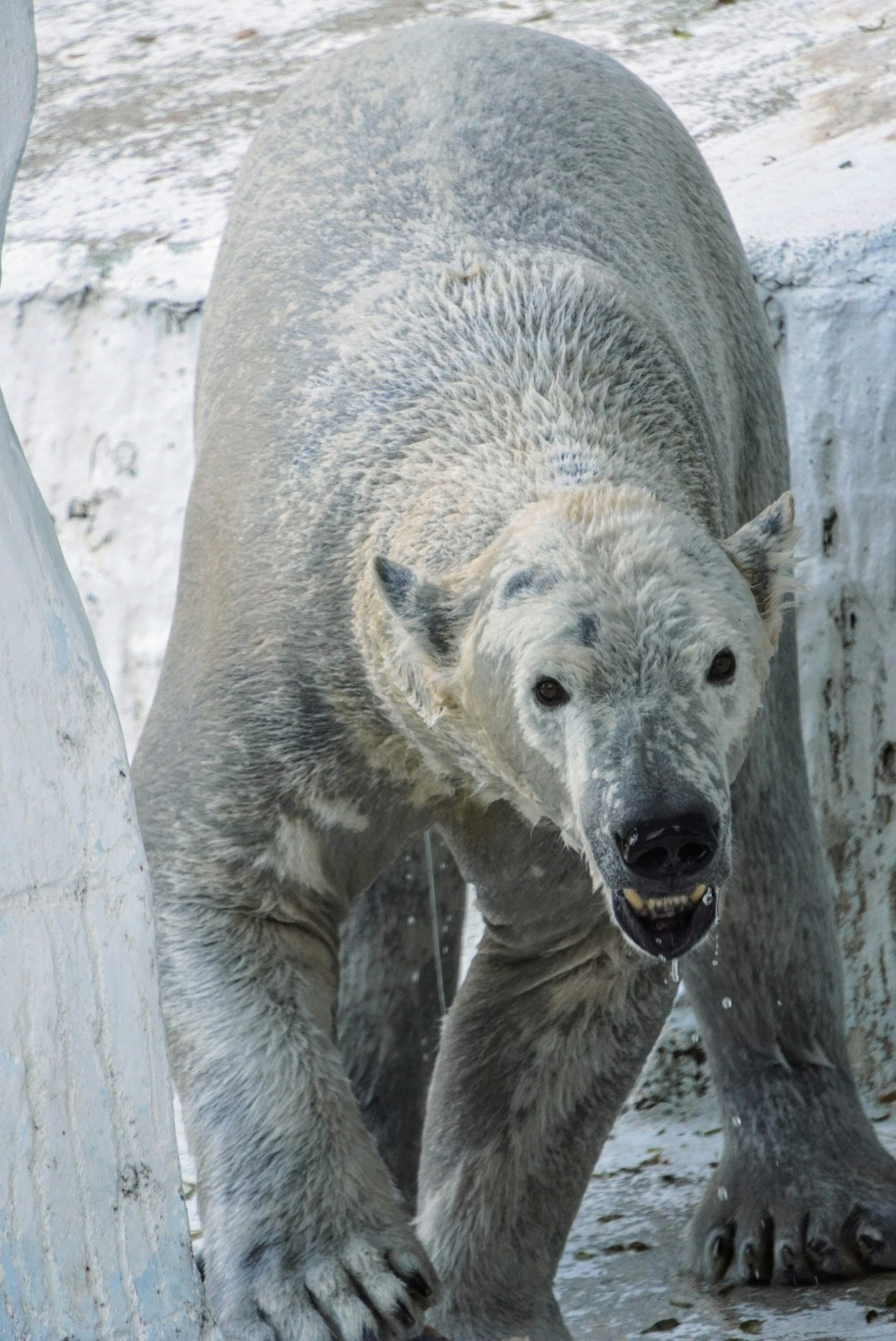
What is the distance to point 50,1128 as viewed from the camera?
95.3 inches

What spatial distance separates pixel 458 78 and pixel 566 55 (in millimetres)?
385

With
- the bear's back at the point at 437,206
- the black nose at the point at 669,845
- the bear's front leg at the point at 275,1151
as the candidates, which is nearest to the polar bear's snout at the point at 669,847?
the black nose at the point at 669,845

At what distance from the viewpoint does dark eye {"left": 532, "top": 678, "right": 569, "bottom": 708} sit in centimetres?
281

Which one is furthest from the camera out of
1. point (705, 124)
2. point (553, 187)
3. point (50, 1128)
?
point (705, 124)

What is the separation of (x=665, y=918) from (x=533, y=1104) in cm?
108

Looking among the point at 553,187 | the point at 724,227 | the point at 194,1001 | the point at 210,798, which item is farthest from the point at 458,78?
the point at 194,1001

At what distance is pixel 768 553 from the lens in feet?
10.2

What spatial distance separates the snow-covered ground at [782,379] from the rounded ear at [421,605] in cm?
165

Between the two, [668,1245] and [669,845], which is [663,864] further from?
[668,1245]

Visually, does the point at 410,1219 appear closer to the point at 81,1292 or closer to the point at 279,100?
the point at 81,1292

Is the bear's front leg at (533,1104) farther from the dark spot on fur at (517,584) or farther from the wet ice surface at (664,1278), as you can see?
the dark spot on fur at (517,584)

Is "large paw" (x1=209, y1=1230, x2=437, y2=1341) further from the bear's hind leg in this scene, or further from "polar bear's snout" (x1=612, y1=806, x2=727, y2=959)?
the bear's hind leg

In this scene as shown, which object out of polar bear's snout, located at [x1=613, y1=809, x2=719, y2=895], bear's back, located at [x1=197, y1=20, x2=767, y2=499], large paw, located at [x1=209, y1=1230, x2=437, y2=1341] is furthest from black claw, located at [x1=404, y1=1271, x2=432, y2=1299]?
bear's back, located at [x1=197, y1=20, x2=767, y2=499]

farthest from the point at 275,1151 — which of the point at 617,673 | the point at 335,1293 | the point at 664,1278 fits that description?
the point at 664,1278
